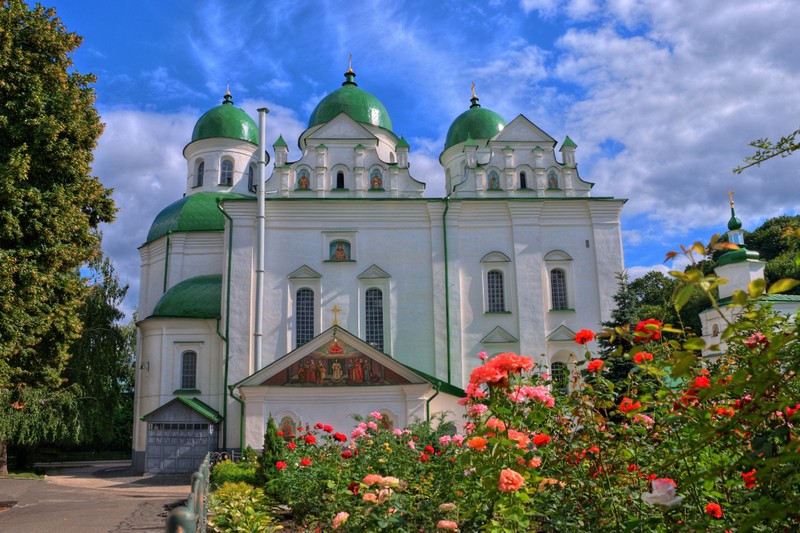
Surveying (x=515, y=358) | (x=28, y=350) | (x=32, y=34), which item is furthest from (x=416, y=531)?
(x=32, y=34)

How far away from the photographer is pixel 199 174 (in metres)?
30.4

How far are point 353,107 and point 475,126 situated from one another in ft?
18.2

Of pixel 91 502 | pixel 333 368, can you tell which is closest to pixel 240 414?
pixel 333 368

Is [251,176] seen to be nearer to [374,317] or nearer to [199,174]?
[199,174]

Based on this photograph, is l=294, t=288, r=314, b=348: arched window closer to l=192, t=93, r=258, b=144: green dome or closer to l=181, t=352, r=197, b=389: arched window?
l=181, t=352, r=197, b=389: arched window

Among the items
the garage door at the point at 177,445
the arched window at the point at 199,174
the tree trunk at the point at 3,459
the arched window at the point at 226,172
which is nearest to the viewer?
the garage door at the point at 177,445

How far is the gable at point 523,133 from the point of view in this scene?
24.4m

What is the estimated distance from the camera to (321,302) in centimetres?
2248

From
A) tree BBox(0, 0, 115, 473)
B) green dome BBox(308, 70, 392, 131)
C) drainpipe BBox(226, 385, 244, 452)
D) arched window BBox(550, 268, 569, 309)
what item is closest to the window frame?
green dome BBox(308, 70, 392, 131)

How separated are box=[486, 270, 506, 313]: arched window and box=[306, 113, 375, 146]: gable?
6.65 metres

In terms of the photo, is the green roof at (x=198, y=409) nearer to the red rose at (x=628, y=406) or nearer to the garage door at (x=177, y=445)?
the garage door at (x=177, y=445)

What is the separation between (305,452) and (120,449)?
29.8m

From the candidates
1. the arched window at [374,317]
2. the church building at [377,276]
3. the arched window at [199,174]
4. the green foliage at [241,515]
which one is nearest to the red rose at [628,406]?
the green foliage at [241,515]

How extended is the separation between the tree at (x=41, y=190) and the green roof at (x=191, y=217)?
11.7m
